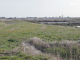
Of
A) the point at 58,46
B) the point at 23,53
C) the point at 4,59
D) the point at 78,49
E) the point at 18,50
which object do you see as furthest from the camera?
the point at 58,46

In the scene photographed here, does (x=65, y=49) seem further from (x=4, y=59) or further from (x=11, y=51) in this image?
(x=4, y=59)

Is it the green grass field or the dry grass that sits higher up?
the green grass field

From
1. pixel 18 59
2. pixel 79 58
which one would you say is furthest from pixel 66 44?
pixel 18 59

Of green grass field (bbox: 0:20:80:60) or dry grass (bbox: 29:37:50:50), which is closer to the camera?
green grass field (bbox: 0:20:80:60)

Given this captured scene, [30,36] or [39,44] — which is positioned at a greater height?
[30,36]

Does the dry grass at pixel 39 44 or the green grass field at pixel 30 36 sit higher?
the green grass field at pixel 30 36

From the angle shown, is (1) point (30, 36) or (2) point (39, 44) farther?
(1) point (30, 36)

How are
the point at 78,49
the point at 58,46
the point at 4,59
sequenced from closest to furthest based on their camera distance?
the point at 4,59 < the point at 78,49 < the point at 58,46

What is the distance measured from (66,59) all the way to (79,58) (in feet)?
3.88

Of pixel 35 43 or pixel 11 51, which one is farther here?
pixel 35 43

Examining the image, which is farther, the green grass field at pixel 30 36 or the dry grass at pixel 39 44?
the dry grass at pixel 39 44

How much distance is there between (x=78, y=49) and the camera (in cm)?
1014

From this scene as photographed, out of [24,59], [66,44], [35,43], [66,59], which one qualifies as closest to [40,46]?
[35,43]

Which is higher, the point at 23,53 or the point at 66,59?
the point at 23,53
